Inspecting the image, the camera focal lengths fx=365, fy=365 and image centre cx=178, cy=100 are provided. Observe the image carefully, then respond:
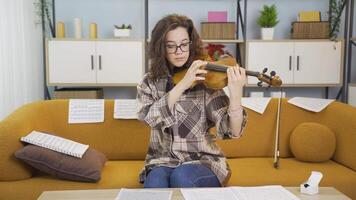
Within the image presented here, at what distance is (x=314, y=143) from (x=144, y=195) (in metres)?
1.12

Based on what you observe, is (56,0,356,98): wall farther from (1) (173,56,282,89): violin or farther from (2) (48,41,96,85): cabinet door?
(1) (173,56,282,89): violin

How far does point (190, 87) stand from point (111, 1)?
2.08m

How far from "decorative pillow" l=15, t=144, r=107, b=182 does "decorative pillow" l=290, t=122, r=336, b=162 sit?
1078 mm

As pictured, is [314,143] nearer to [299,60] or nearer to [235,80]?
[235,80]

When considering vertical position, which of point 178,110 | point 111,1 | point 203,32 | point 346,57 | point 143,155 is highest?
point 111,1

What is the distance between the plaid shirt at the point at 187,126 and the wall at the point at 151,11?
1872 mm

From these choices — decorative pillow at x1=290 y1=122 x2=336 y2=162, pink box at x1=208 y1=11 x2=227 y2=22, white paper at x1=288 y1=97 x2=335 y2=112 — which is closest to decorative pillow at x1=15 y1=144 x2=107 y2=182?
decorative pillow at x1=290 y1=122 x2=336 y2=162

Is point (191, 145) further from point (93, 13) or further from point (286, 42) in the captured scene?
point (93, 13)

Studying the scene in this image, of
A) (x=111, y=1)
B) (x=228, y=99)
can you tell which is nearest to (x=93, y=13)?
(x=111, y=1)

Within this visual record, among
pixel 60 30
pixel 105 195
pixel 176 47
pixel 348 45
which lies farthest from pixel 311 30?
pixel 105 195

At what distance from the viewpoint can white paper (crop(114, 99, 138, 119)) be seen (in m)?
2.07

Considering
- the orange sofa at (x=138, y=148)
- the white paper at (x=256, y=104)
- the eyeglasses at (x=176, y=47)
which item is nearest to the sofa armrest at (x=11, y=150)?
the orange sofa at (x=138, y=148)

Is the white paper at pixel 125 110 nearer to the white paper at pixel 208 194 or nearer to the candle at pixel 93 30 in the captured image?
the white paper at pixel 208 194

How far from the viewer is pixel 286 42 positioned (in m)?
3.08
